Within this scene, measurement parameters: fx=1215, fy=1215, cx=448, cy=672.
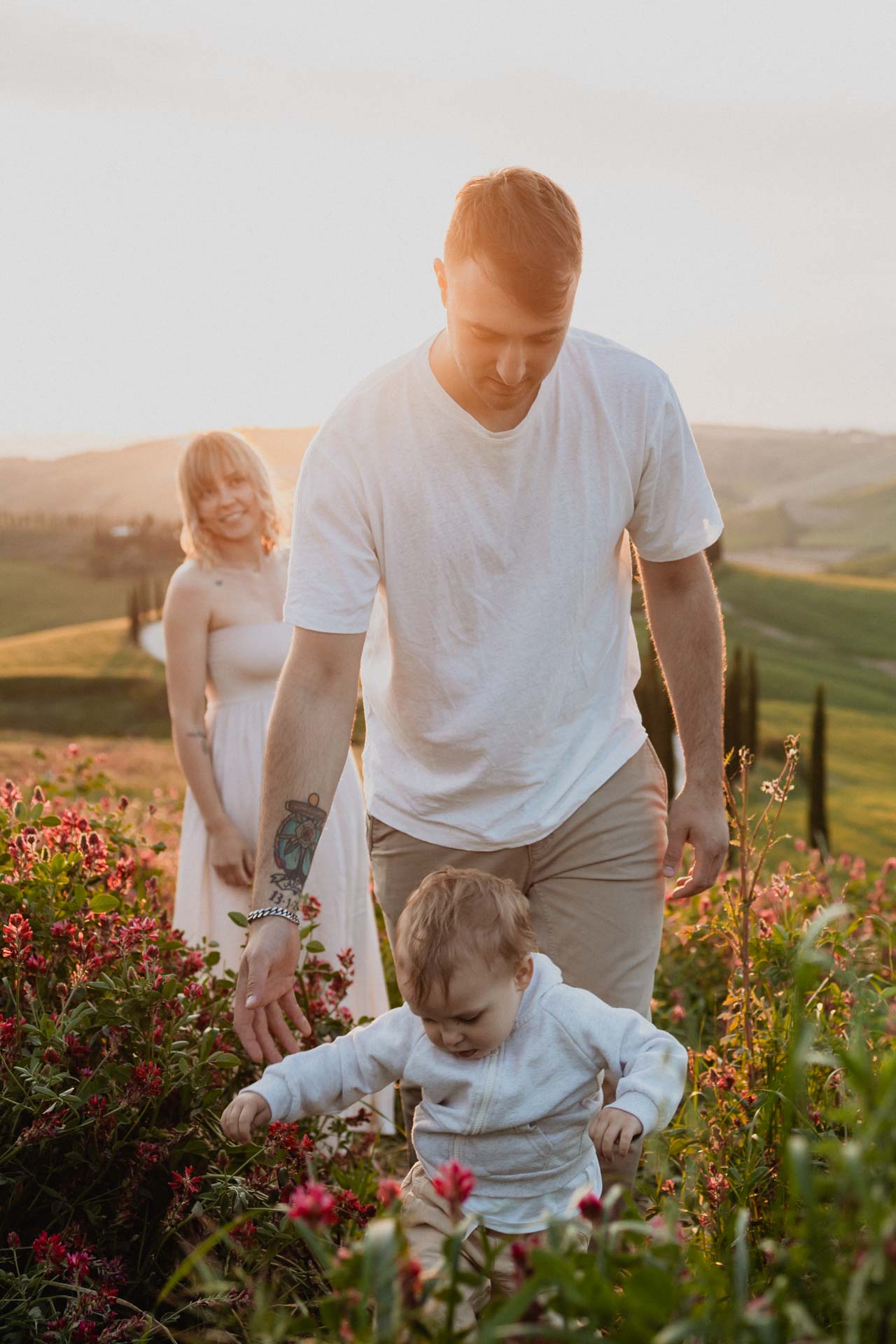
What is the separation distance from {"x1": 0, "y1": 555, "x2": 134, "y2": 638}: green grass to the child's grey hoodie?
57.4 ft

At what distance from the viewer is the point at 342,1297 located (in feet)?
3.86

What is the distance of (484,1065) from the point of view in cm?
234

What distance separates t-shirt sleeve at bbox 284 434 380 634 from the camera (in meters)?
2.64

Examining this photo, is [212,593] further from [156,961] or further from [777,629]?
[777,629]

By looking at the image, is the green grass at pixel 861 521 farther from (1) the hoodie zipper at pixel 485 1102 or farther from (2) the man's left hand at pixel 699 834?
(1) the hoodie zipper at pixel 485 1102

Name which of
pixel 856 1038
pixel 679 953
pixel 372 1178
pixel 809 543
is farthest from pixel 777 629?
pixel 856 1038

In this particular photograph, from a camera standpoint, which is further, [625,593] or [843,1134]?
[625,593]

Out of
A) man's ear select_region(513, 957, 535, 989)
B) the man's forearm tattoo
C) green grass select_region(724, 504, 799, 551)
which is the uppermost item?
the man's forearm tattoo

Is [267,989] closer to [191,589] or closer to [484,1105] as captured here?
[484,1105]

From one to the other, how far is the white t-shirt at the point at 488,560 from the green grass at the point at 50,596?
17.0 metres

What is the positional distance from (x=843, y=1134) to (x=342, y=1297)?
1.77m

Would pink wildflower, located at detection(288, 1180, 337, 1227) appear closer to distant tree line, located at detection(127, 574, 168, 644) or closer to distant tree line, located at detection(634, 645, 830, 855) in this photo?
distant tree line, located at detection(634, 645, 830, 855)

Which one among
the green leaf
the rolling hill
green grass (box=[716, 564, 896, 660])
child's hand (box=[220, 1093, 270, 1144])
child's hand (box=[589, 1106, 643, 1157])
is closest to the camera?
child's hand (box=[589, 1106, 643, 1157])

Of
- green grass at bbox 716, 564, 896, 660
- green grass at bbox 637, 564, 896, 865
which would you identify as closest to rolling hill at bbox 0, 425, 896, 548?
green grass at bbox 716, 564, 896, 660
